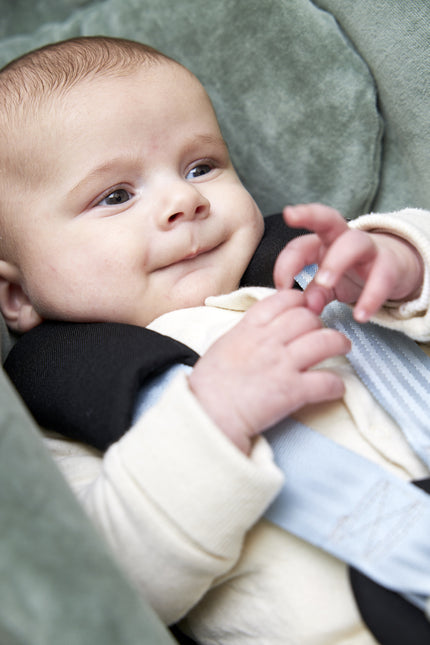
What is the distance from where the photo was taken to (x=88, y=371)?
819mm

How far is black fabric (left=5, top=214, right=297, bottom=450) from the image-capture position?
761 millimetres

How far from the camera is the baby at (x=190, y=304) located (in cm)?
64

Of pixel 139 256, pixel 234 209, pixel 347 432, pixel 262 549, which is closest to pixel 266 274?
pixel 234 209

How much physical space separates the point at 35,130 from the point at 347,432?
0.65m

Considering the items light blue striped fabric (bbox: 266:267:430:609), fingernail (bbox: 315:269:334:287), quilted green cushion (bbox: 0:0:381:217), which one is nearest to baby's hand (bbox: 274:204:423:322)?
fingernail (bbox: 315:269:334:287)

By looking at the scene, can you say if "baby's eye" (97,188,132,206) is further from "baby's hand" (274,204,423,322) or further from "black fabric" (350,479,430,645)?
"black fabric" (350,479,430,645)

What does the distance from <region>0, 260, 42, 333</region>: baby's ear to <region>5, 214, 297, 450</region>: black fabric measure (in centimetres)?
10

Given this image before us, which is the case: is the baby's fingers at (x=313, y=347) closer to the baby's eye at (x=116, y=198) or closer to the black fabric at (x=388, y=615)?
the black fabric at (x=388, y=615)

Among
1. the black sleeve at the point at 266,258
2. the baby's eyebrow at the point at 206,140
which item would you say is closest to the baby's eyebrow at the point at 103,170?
the baby's eyebrow at the point at 206,140

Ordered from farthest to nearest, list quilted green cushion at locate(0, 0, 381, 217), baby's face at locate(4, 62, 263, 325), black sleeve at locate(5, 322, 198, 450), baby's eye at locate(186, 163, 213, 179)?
quilted green cushion at locate(0, 0, 381, 217) < baby's eye at locate(186, 163, 213, 179) < baby's face at locate(4, 62, 263, 325) < black sleeve at locate(5, 322, 198, 450)

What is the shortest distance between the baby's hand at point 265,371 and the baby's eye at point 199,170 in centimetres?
39

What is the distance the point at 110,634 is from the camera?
0.47 metres

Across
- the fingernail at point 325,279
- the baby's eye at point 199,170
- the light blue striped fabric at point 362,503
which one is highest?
the baby's eye at point 199,170

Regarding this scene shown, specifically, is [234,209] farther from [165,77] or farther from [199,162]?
[165,77]
